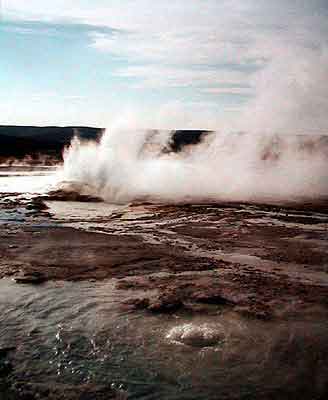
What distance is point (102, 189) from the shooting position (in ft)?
57.9

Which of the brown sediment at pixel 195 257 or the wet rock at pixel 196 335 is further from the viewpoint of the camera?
the brown sediment at pixel 195 257

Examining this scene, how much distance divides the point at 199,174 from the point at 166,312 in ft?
48.8

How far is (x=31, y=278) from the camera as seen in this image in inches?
263

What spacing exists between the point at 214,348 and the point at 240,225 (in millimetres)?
6351

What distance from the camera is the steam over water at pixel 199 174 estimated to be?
1623cm

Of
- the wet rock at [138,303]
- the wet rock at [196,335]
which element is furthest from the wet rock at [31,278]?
the wet rock at [196,335]

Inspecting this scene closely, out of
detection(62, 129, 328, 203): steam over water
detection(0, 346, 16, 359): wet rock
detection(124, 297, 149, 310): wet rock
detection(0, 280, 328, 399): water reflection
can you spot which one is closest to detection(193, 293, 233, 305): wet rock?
detection(0, 280, 328, 399): water reflection

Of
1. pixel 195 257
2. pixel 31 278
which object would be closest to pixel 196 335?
pixel 31 278

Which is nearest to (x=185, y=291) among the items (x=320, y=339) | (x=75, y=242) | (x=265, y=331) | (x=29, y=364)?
(x=265, y=331)

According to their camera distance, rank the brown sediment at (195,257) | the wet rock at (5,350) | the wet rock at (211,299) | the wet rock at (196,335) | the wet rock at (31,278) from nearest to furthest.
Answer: the wet rock at (5,350)
the wet rock at (196,335)
the wet rock at (211,299)
the brown sediment at (195,257)
the wet rock at (31,278)

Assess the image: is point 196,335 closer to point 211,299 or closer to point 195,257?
point 211,299

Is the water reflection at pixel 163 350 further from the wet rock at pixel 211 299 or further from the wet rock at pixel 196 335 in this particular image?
the wet rock at pixel 211 299

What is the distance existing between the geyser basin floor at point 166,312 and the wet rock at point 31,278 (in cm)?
17

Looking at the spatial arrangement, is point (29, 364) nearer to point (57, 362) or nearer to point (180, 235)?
point (57, 362)
